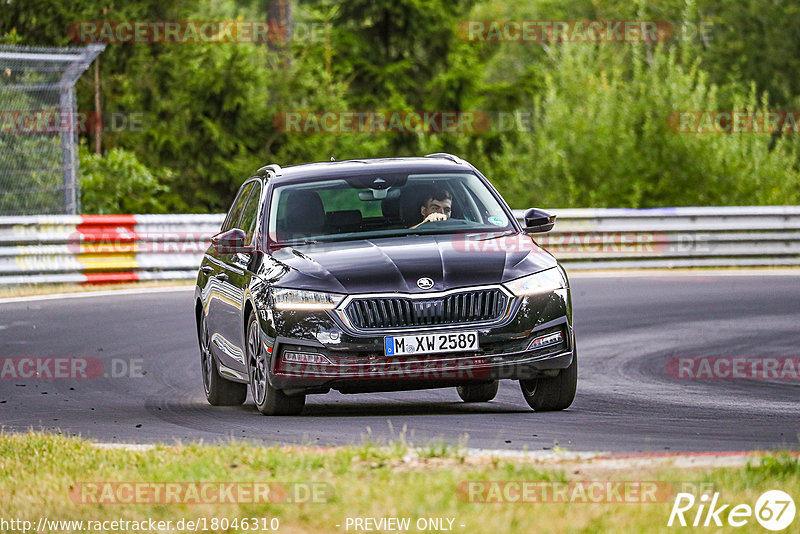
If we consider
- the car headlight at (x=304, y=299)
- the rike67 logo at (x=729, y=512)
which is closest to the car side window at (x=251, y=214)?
the car headlight at (x=304, y=299)

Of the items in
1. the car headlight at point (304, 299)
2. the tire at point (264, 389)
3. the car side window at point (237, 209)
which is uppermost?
the car headlight at point (304, 299)

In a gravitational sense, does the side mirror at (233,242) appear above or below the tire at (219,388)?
above

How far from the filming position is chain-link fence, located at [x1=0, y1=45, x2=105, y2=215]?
20.8 metres

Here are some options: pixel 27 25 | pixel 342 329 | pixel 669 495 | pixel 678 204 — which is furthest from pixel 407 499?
pixel 27 25

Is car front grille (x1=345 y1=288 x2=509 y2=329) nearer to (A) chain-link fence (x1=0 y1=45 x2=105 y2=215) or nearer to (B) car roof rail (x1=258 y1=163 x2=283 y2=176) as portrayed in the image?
(B) car roof rail (x1=258 y1=163 x2=283 y2=176)

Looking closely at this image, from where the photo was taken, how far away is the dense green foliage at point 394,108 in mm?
28453

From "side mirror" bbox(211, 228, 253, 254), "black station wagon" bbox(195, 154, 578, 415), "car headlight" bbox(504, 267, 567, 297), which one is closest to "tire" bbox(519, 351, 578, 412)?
"black station wagon" bbox(195, 154, 578, 415)

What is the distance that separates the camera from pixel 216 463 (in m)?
7.21

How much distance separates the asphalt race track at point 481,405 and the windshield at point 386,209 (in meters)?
1.21

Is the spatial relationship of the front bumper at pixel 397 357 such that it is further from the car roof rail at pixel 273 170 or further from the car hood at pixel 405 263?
the car roof rail at pixel 273 170

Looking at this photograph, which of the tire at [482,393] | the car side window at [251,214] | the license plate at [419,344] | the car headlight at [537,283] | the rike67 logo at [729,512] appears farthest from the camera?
the tire at [482,393]

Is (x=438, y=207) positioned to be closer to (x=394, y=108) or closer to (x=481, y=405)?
(x=481, y=405)

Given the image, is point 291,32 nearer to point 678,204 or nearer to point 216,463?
point 678,204

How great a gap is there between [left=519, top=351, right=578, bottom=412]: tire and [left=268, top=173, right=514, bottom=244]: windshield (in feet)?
3.76
